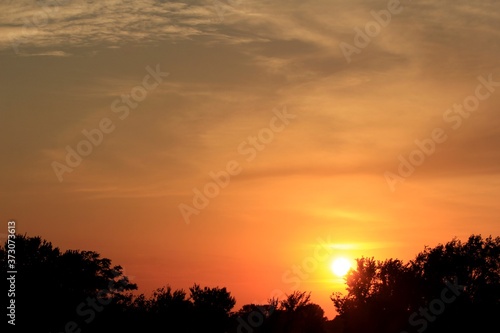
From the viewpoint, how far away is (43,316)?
84.1m

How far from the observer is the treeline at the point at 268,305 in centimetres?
8725

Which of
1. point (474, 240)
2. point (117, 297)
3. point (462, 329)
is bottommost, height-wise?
point (462, 329)

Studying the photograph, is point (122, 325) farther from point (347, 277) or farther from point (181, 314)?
point (347, 277)

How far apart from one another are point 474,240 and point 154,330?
5743cm

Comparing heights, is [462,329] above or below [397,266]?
below

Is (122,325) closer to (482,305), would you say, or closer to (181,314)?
(181,314)

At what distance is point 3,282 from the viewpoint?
8612 cm

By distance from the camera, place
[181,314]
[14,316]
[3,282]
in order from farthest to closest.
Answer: [181,314] < [3,282] < [14,316]

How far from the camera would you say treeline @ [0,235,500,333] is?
8725 cm

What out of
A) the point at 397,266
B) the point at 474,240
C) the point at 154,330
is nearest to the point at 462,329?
the point at 397,266

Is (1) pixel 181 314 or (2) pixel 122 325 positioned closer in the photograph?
(2) pixel 122 325

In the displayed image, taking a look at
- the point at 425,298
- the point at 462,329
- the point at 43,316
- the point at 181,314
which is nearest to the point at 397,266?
the point at 425,298

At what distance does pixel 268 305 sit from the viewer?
92125 millimetres

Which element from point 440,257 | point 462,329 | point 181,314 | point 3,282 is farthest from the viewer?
point 440,257
